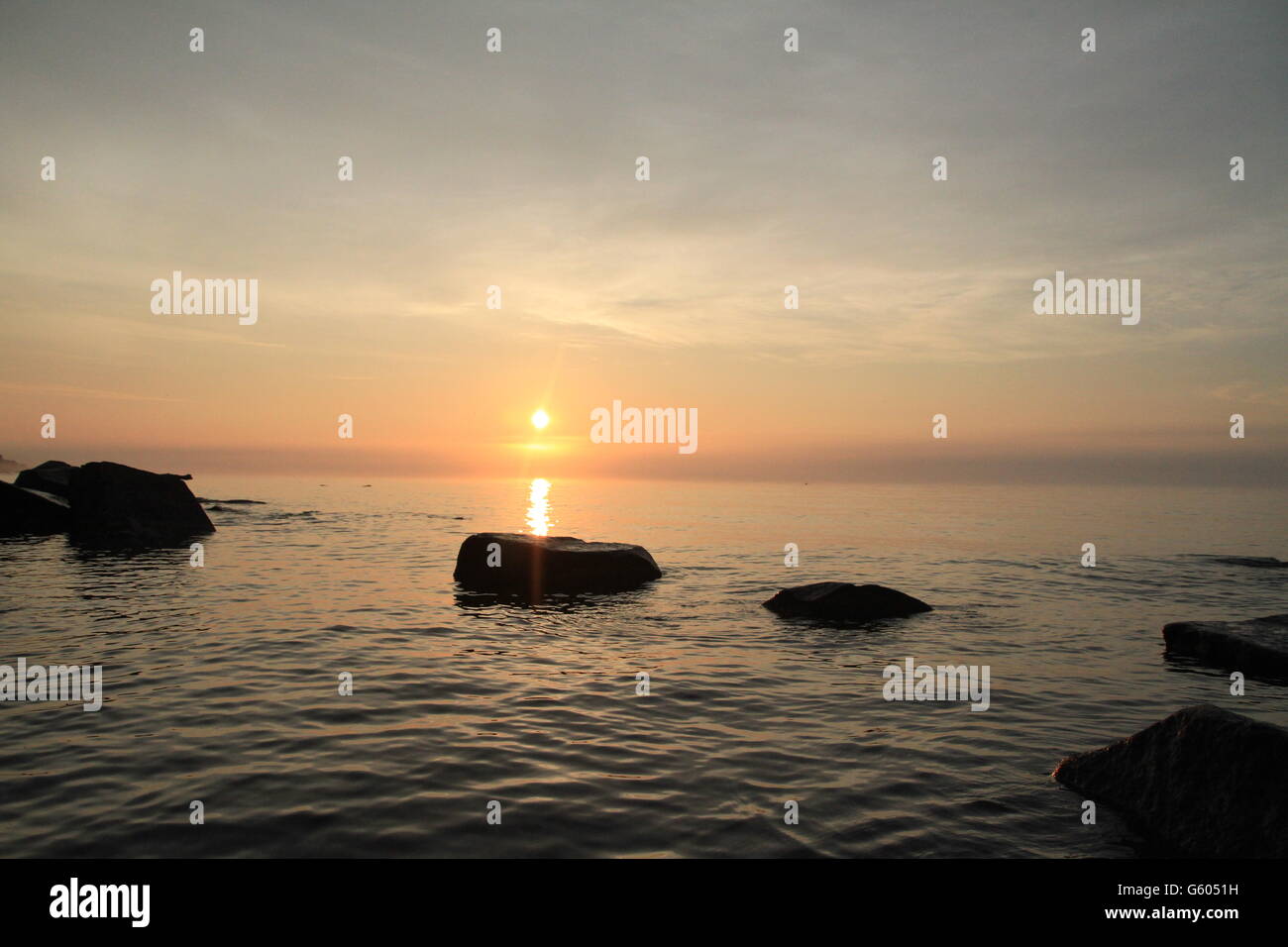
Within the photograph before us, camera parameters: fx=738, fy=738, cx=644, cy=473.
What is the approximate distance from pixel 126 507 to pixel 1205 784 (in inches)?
1562

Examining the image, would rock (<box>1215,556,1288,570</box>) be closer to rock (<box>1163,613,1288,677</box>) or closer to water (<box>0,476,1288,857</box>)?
water (<box>0,476,1288,857</box>)

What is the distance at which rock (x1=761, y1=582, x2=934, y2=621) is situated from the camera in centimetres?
1869

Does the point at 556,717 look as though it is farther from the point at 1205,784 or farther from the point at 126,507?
the point at 126,507

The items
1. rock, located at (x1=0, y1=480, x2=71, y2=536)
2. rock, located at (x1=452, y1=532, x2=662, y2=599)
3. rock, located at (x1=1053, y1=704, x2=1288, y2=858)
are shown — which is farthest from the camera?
rock, located at (x1=0, y1=480, x2=71, y2=536)

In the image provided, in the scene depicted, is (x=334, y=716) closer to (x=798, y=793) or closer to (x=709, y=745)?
(x=709, y=745)

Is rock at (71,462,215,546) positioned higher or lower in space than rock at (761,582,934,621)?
higher

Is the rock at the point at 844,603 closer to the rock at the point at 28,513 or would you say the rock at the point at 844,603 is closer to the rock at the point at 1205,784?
the rock at the point at 1205,784

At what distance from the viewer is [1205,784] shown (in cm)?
681

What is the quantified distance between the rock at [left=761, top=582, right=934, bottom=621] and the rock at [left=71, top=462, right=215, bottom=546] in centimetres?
2956

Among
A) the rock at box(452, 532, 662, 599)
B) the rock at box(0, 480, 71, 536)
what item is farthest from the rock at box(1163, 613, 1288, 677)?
the rock at box(0, 480, 71, 536)

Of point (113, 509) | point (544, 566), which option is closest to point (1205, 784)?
point (544, 566)

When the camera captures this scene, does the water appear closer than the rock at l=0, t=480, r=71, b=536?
Yes
